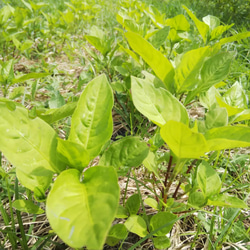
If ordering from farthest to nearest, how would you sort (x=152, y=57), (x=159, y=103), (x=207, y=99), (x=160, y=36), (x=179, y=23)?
1. (x=179, y=23)
2. (x=160, y=36)
3. (x=207, y=99)
4. (x=152, y=57)
5. (x=159, y=103)

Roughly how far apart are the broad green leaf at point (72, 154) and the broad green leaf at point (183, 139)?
0.24m

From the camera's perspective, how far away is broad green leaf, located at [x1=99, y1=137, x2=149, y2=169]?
0.84 metres

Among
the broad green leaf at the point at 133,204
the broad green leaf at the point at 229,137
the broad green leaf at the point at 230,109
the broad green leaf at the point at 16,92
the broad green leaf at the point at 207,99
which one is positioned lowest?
the broad green leaf at the point at 133,204

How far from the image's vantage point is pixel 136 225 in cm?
94

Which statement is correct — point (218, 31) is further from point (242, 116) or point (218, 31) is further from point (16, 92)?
point (16, 92)

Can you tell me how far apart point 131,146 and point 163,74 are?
15.3 inches

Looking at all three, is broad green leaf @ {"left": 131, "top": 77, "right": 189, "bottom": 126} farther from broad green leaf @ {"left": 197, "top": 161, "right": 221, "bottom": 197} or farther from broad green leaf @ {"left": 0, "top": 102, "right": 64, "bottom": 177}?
broad green leaf @ {"left": 0, "top": 102, "right": 64, "bottom": 177}

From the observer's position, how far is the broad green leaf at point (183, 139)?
2.07 feet

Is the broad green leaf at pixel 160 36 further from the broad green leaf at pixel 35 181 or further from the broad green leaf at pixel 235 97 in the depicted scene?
the broad green leaf at pixel 35 181

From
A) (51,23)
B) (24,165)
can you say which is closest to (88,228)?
(24,165)

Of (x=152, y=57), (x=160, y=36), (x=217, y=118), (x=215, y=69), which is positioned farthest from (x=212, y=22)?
(x=217, y=118)

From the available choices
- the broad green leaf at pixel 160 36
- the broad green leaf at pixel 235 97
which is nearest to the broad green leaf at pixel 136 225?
the broad green leaf at pixel 235 97

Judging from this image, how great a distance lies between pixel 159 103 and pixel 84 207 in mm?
444

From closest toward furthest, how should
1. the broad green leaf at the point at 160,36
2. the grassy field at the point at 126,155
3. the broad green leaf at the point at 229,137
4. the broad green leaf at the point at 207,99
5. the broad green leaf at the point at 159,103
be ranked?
1. the grassy field at the point at 126,155
2. the broad green leaf at the point at 229,137
3. the broad green leaf at the point at 159,103
4. the broad green leaf at the point at 207,99
5. the broad green leaf at the point at 160,36
